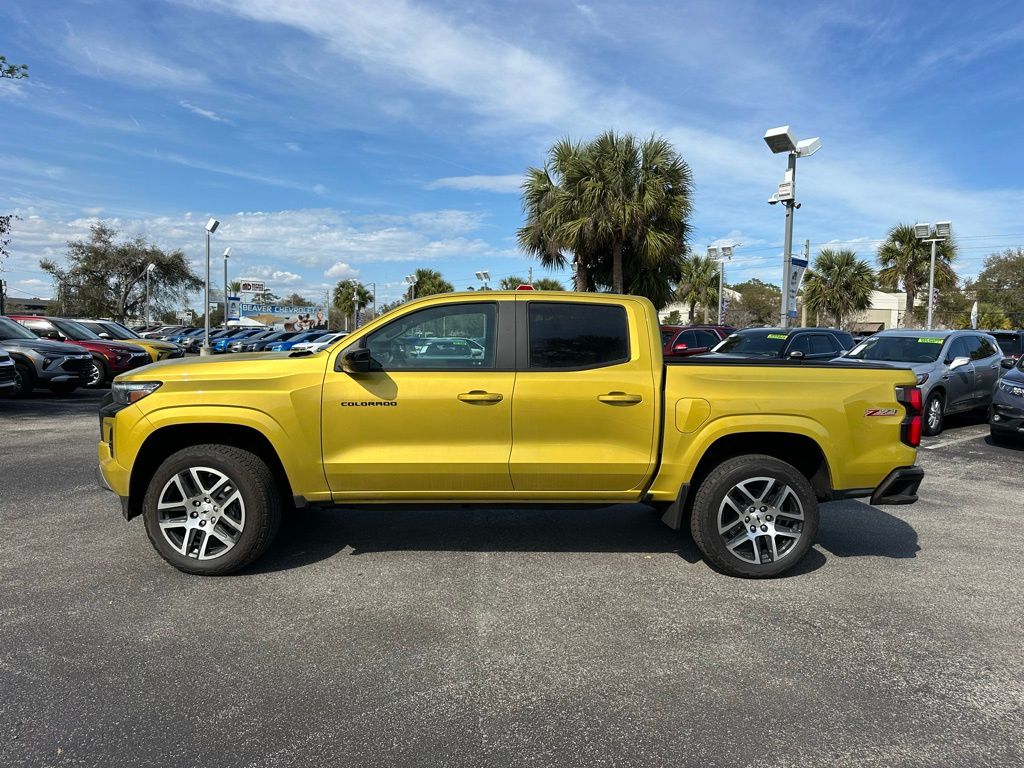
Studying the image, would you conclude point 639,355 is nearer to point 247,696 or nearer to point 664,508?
point 664,508

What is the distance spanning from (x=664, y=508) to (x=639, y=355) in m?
1.08

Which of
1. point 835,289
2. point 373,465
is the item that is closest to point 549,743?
point 373,465

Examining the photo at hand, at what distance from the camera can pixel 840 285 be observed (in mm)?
34719

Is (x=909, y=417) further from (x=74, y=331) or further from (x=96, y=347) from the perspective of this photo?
(x=74, y=331)

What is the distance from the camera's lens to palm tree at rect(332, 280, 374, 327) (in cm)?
7119

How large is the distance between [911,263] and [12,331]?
3325 cm

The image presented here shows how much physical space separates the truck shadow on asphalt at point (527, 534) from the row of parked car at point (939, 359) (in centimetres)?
363

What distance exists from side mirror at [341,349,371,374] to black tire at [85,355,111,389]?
12418mm

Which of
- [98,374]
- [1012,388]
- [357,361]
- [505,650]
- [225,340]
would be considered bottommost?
[505,650]

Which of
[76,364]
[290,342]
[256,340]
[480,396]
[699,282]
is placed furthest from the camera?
[699,282]

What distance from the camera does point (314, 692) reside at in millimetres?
3008

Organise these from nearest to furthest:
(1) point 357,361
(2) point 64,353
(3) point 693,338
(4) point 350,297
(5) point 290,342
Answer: (1) point 357,361, (2) point 64,353, (3) point 693,338, (5) point 290,342, (4) point 350,297

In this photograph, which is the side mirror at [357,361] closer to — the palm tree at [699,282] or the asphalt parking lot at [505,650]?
the asphalt parking lot at [505,650]

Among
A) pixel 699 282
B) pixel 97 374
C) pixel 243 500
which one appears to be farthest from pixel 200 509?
pixel 699 282
